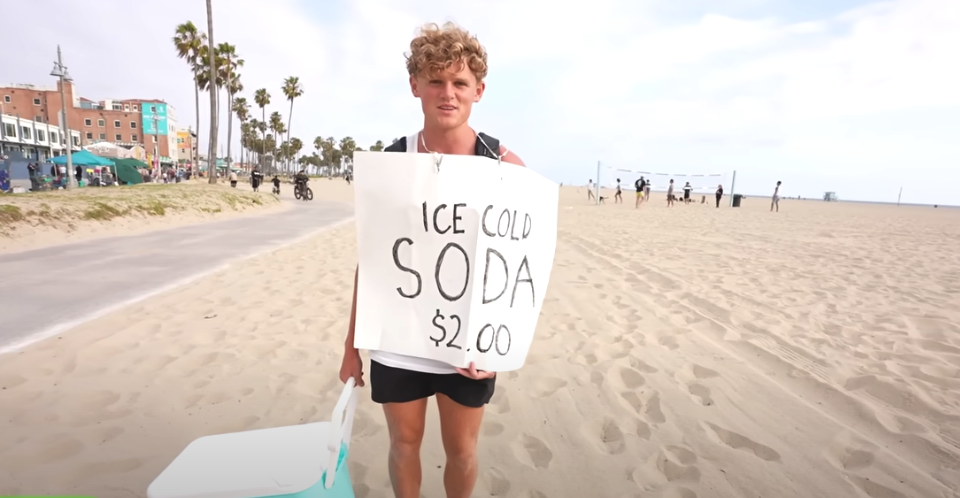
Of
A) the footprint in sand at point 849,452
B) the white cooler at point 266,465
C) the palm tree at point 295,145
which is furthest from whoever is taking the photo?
the palm tree at point 295,145

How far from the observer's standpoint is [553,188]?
5.00 ft

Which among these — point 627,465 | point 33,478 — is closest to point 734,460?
point 627,465

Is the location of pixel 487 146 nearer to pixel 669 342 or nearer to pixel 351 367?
pixel 351 367

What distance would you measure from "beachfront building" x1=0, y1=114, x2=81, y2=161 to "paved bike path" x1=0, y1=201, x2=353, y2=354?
49112mm

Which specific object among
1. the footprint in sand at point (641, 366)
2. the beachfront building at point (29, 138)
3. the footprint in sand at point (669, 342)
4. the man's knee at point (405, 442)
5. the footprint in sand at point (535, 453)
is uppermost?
the beachfront building at point (29, 138)

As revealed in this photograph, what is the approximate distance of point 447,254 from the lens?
1.39 m

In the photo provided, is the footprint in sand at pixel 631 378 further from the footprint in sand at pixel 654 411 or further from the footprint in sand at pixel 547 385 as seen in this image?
the footprint in sand at pixel 547 385

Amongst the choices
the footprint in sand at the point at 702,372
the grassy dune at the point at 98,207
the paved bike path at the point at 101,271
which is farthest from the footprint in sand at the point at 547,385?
the grassy dune at the point at 98,207

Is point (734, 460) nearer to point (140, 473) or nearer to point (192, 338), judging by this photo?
point (140, 473)

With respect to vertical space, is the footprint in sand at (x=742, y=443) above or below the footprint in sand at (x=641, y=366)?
below

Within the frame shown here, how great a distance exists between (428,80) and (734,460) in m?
2.45

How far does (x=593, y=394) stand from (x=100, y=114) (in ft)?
287

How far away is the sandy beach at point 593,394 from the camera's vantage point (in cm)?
227

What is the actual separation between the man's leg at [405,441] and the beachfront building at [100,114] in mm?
69724
